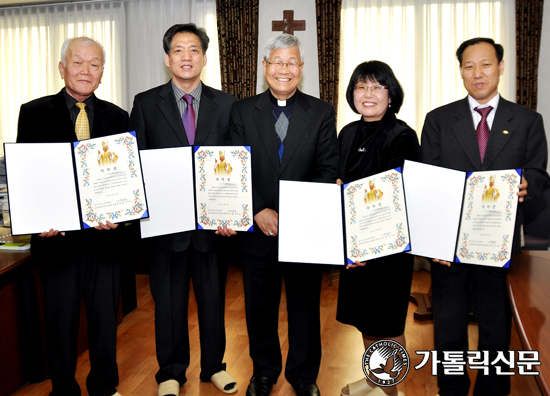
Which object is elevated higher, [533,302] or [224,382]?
[533,302]

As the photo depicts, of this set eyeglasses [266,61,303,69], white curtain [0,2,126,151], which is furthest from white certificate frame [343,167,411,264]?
white curtain [0,2,126,151]

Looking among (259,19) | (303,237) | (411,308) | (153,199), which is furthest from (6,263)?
(259,19)

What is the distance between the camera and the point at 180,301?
2.52 metres

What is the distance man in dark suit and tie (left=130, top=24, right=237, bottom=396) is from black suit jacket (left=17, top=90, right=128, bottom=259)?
184 mm

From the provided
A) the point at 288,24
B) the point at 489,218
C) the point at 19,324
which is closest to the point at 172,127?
the point at 19,324

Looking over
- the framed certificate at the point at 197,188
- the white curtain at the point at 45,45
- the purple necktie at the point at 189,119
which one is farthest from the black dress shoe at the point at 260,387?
the white curtain at the point at 45,45

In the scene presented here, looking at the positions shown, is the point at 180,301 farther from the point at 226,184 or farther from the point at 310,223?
the point at 310,223

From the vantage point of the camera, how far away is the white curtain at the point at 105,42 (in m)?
5.71

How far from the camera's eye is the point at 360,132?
2.28m

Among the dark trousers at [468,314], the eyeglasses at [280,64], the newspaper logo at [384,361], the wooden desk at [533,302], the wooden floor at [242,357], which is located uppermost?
the eyeglasses at [280,64]

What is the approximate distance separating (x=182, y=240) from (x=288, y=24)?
3558 mm

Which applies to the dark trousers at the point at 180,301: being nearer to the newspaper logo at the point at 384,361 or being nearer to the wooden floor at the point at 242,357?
the wooden floor at the point at 242,357

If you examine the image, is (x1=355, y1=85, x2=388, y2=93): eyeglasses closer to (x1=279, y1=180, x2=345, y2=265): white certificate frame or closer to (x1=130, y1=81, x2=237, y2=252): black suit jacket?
(x1=279, y1=180, x2=345, y2=265): white certificate frame

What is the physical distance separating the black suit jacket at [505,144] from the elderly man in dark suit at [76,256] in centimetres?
164
